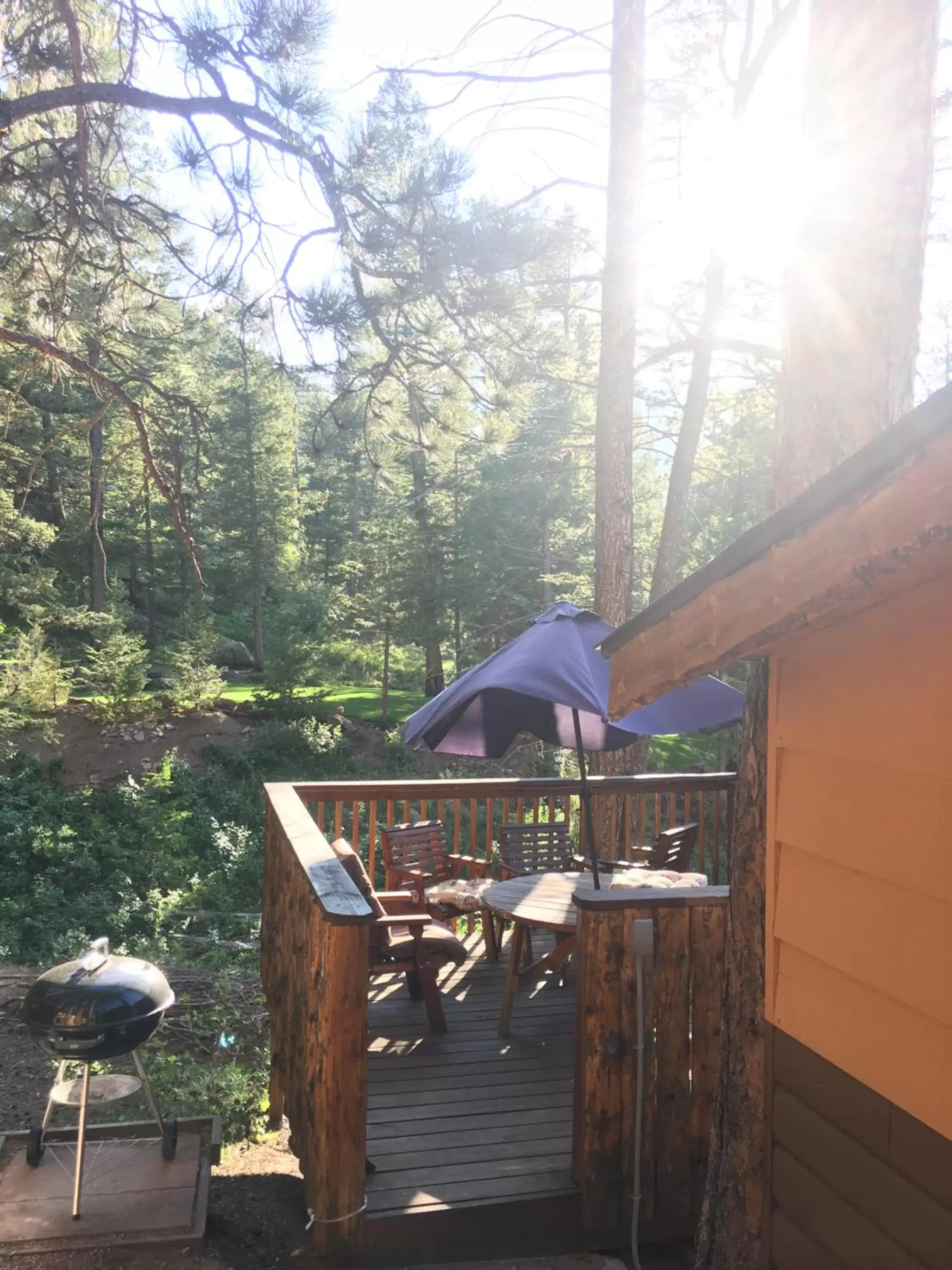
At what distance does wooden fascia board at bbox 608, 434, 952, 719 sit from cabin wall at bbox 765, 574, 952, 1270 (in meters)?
0.14

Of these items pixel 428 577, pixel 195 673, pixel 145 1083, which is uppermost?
pixel 428 577

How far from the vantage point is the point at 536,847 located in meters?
5.95

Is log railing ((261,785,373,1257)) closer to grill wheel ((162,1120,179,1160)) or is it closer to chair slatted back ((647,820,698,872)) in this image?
Answer: grill wheel ((162,1120,179,1160))

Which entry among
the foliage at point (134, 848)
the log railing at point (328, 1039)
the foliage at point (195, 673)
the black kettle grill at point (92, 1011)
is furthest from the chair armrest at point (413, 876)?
the foliage at point (195, 673)

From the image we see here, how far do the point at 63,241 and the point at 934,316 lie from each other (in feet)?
28.2

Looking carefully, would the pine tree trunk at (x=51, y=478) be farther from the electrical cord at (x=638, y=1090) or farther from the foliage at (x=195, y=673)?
the electrical cord at (x=638, y=1090)

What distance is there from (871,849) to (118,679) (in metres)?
14.6

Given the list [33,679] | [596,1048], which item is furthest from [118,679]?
[596,1048]

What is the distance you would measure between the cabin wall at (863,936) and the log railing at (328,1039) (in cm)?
117

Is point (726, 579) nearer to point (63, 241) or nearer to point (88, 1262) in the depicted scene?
point (88, 1262)

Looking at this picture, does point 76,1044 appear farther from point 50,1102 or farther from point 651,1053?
point 651,1053

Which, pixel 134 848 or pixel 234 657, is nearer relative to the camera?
pixel 134 848

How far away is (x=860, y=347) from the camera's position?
276 cm

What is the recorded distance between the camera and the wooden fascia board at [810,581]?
133 centimetres
